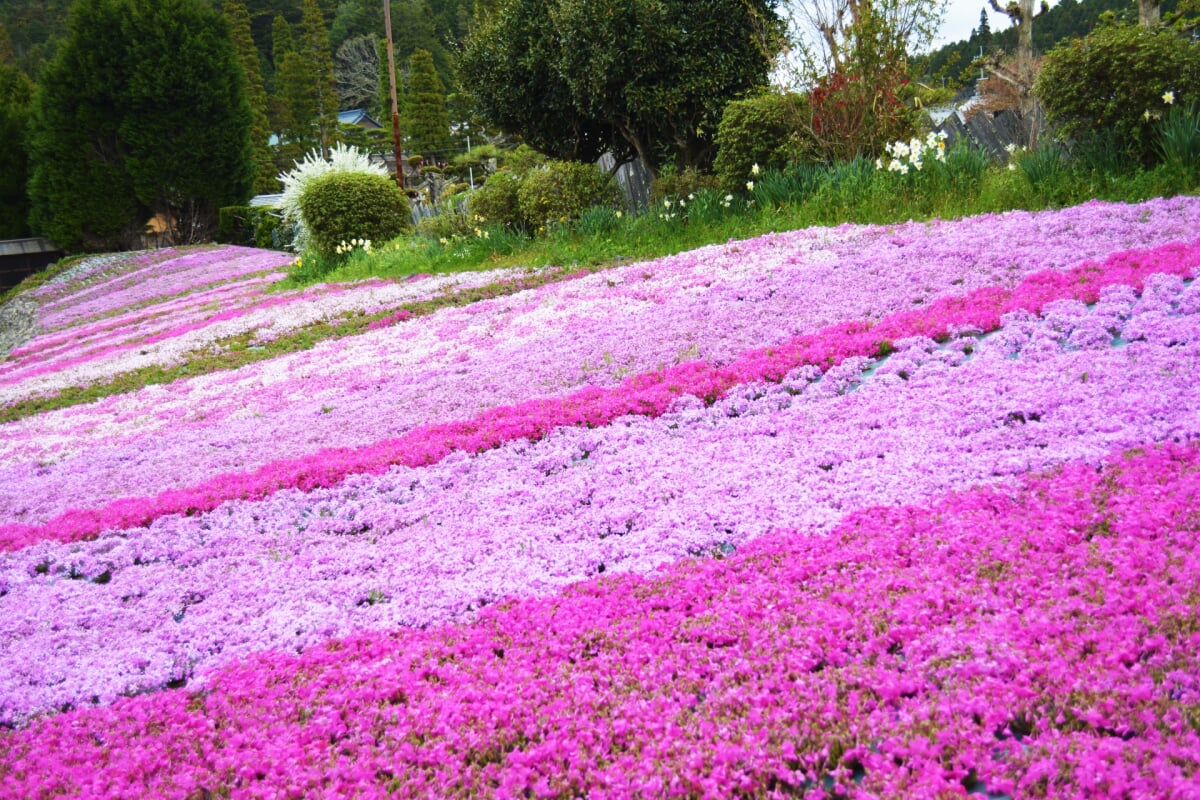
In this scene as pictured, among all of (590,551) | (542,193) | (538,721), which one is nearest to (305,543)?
(590,551)

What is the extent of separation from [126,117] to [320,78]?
80.0ft

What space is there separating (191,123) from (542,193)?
24.2 meters

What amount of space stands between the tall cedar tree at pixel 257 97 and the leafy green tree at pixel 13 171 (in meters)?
14.7

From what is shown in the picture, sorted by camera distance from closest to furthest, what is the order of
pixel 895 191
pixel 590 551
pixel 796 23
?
pixel 590 551
pixel 895 191
pixel 796 23

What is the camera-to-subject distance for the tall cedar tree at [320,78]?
5203 cm

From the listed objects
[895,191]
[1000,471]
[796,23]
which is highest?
[796,23]

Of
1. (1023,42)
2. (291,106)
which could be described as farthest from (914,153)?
(291,106)

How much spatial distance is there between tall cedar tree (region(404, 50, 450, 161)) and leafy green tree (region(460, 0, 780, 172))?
35000 mm

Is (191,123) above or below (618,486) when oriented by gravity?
above

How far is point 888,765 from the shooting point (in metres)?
1.98

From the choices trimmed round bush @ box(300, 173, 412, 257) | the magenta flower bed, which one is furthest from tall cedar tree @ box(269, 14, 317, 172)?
the magenta flower bed

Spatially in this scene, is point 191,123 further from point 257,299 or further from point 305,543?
point 305,543

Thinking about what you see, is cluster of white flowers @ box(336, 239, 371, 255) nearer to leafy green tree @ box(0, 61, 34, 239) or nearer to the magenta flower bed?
the magenta flower bed

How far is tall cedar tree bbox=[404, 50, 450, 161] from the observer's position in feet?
161
